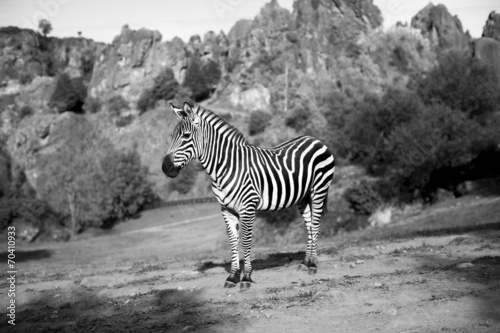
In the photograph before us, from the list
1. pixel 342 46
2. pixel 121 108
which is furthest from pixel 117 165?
pixel 342 46

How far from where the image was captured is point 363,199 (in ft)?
133

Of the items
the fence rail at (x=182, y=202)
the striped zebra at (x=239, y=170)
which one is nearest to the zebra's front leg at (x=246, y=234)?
the striped zebra at (x=239, y=170)

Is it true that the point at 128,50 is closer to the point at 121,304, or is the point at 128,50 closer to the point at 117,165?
the point at 117,165

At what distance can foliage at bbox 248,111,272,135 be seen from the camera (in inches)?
3991

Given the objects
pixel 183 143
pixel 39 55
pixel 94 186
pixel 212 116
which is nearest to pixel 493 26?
pixel 94 186

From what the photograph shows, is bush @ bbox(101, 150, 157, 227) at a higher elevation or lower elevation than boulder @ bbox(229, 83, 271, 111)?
lower

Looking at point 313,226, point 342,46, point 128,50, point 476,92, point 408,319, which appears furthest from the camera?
point 128,50

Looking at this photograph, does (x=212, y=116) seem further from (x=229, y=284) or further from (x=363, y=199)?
(x=363, y=199)

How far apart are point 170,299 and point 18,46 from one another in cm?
16206

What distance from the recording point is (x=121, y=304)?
10867 mm

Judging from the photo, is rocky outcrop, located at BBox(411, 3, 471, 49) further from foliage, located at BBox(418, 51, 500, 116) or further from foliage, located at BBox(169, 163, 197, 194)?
foliage, located at BBox(169, 163, 197, 194)

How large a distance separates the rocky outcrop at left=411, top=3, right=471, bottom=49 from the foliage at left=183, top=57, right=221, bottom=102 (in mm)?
52544

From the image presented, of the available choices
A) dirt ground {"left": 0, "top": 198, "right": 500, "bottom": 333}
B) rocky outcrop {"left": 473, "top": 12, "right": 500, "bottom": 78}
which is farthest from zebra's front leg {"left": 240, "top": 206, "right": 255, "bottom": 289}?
rocky outcrop {"left": 473, "top": 12, "right": 500, "bottom": 78}

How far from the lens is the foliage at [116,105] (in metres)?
138
